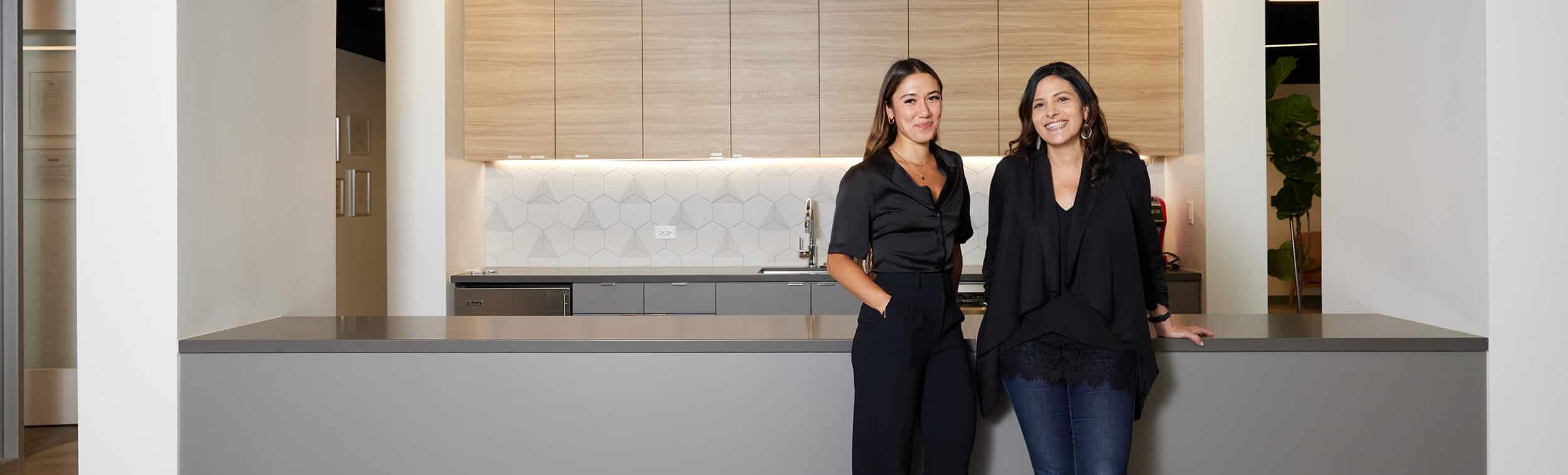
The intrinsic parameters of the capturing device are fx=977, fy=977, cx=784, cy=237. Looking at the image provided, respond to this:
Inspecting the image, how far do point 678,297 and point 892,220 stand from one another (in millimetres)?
2528

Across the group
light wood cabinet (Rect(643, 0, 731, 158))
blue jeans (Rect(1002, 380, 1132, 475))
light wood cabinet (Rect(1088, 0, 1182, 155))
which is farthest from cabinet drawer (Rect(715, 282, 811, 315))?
blue jeans (Rect(1002, 380, 1132, 475))

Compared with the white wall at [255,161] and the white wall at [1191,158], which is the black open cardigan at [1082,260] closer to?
the white wall at [255,161]

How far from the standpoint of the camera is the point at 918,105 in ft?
6.00

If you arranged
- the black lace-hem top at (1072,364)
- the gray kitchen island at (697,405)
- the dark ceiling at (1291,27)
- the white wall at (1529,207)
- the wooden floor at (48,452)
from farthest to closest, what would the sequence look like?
the dark ceiling at (1291,27) → the wooden floor at (48,452) → the gray kitchen island at (697,405) → the white wall at (1529,207) → the black lace-hem top at (1072,364)

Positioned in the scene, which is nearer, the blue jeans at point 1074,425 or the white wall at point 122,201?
the blue jeans at point 1074,425

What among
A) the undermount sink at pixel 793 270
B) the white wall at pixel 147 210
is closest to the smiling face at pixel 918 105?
the white wall at pixel 147 210

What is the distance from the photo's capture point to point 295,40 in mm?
2627

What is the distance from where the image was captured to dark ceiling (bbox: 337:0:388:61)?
18.4 ft

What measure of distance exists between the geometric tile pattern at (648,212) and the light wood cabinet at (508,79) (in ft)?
1.05

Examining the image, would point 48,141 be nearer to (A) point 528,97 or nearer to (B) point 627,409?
(A) point 528,97

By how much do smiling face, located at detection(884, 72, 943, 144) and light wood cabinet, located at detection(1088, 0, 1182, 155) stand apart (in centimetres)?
284

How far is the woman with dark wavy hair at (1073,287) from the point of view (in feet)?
5.65

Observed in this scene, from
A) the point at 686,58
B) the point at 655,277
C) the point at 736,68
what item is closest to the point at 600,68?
the point at 686,58

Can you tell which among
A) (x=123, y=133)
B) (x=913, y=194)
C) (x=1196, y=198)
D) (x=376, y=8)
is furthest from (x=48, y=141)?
(x=1196, y=198)
